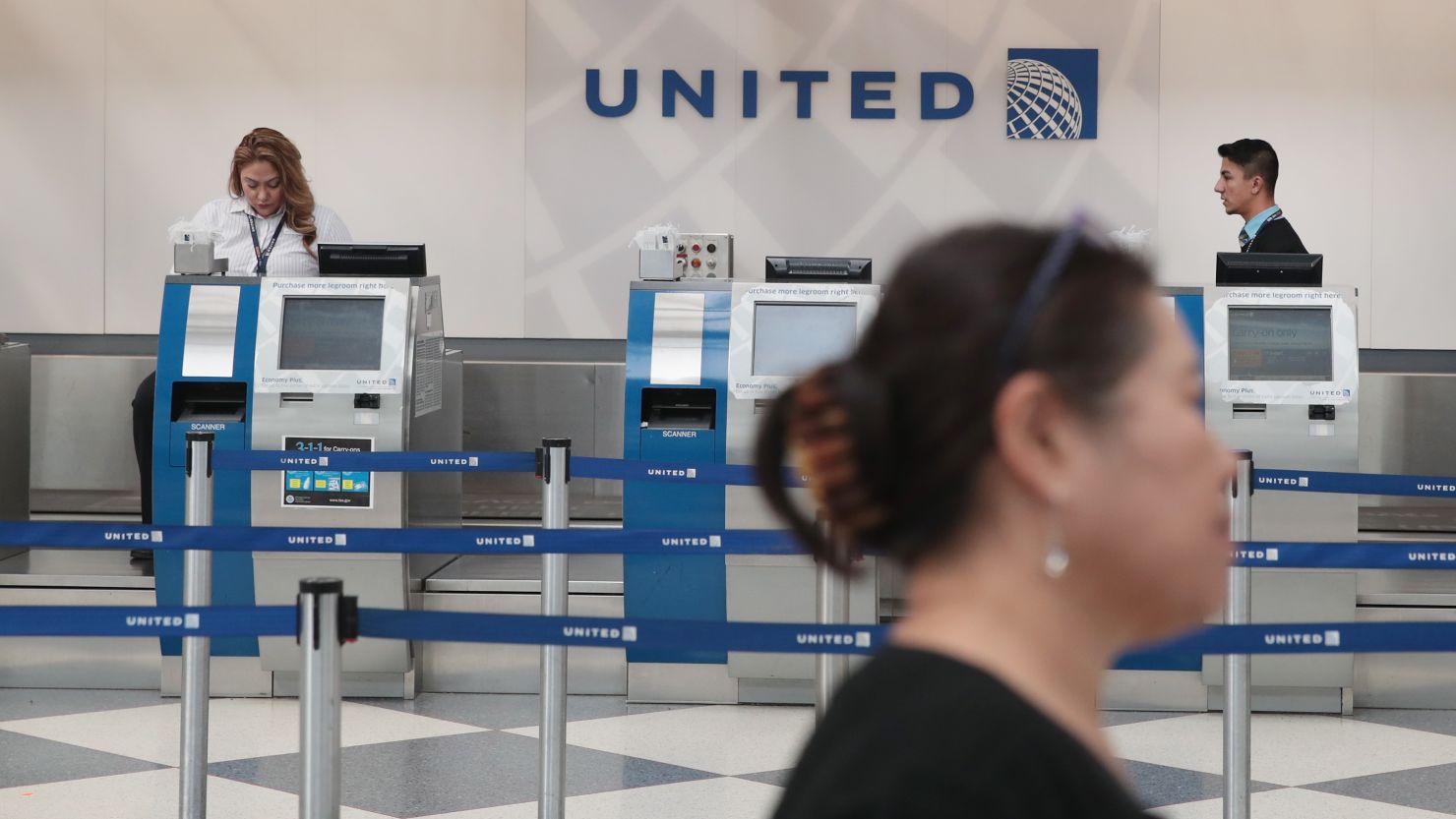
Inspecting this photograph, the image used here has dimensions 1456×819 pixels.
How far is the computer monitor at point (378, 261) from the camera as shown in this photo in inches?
203

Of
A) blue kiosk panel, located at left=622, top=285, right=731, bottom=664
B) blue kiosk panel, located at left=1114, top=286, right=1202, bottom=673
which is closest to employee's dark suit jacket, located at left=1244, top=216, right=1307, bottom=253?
blue kiosk panel, located at left=1114, top=286, right=1202, bottom=673

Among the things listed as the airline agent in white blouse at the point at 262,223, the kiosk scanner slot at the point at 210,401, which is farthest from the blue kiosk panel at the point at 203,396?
the airline agent in white blouse at the point at 262,223

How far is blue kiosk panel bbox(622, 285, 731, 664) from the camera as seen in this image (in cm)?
494

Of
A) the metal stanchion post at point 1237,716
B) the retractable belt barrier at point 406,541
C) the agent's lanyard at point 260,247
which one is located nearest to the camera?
the retractable belt barrier at point 406,541

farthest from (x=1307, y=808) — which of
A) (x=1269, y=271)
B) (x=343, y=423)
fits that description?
(x=343, y=423)

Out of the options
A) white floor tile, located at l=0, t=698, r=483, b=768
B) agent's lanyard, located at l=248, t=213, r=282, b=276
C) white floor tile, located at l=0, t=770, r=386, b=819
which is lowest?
white floor tile, located at l=0, t=770, r=386, b=819

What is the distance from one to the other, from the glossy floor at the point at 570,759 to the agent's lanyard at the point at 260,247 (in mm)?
1449

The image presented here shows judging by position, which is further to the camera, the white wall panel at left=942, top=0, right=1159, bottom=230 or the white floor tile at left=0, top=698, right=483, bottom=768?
the white wall panel at left=942, top=0, right=1159, bottom=230

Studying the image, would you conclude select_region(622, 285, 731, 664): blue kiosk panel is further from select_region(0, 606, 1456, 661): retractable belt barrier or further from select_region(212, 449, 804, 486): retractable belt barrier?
select_region(0, 606, 1456, 661): retractable belt barrier

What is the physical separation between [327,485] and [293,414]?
244 millimetres

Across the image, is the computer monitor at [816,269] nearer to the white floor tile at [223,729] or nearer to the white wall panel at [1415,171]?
the white floor tile at [223,729]

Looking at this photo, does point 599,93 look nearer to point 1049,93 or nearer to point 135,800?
point 1049,93

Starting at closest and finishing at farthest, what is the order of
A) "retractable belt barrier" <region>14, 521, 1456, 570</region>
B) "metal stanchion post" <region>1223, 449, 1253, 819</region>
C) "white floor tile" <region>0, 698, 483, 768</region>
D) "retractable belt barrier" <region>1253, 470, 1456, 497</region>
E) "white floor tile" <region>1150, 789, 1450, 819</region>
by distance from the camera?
1. "retractable belt barrier" <region>14, 521, 1456, 570</region>
2. "metal stanchion post" <region>1223, 449, 1253, 819</region>
3. "retractable belt barrier" <region>1253, 470, 1456, 497</region>
4. "white floor tile" <region>1150, 789, 1450, 819</region>
5. "white floor tile" <region>0, 698, 483, 768</region>

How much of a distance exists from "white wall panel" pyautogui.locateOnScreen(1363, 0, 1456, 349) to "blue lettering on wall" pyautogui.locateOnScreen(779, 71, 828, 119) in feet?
8.56
